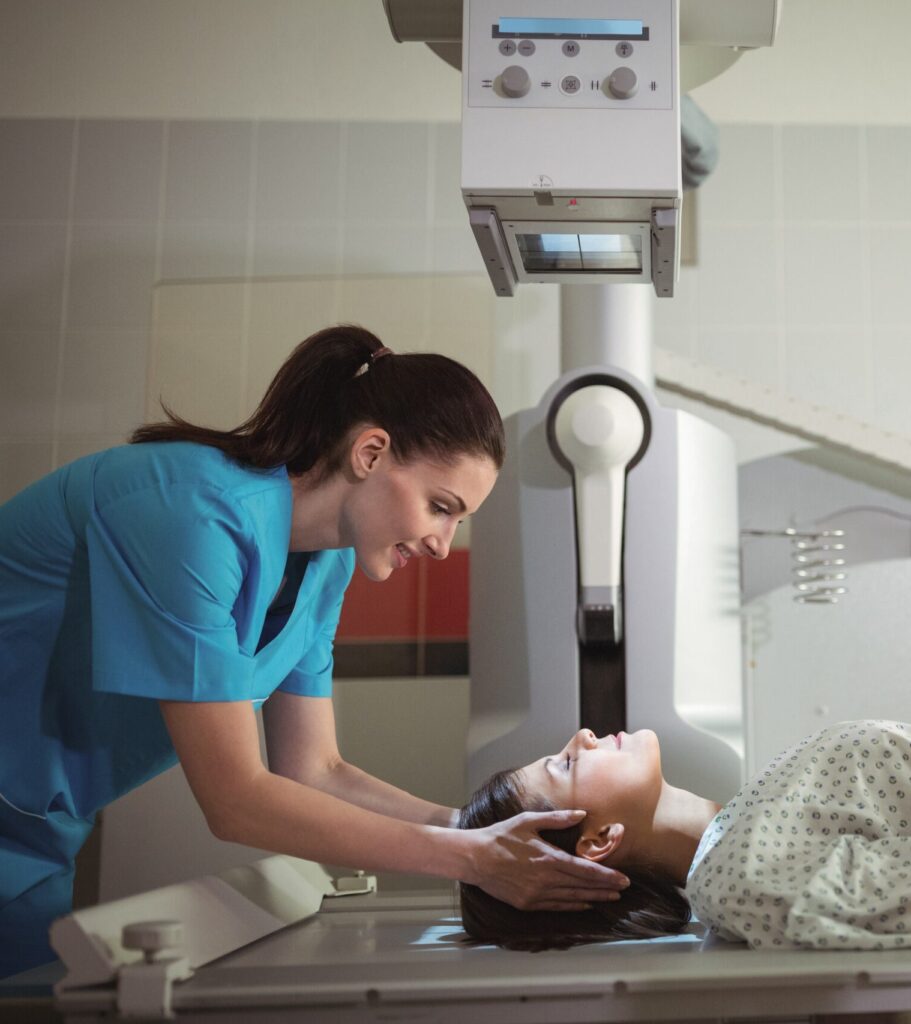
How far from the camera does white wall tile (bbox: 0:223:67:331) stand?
9.02 feet

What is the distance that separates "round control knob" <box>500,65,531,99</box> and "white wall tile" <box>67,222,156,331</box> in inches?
65.2

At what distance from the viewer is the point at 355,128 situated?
2.80 metres

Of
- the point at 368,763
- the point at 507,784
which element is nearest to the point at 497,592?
the point at 507,784

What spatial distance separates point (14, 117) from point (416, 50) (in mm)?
1005

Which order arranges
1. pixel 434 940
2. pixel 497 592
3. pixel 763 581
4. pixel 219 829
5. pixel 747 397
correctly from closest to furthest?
pixel 219 829 → pixel 434 940 → pixel 497 592 → pixel 747 397 → pixel 763 581

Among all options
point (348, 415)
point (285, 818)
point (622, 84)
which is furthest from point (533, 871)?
point (622, 84)

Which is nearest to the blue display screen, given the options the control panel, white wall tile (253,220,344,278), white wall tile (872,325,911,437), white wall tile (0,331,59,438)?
the control panel

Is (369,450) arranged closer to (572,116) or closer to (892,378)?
(572,116)

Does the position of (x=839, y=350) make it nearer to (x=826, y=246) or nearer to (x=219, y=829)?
(x=826, y=246)

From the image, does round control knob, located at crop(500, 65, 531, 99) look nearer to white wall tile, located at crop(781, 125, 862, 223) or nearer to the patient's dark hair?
the patient's dark hair

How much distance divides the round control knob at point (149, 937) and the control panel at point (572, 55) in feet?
2.96

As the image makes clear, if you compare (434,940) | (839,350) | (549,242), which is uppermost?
(839,350)

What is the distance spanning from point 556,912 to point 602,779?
0.23 metres

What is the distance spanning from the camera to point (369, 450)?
1.34m
